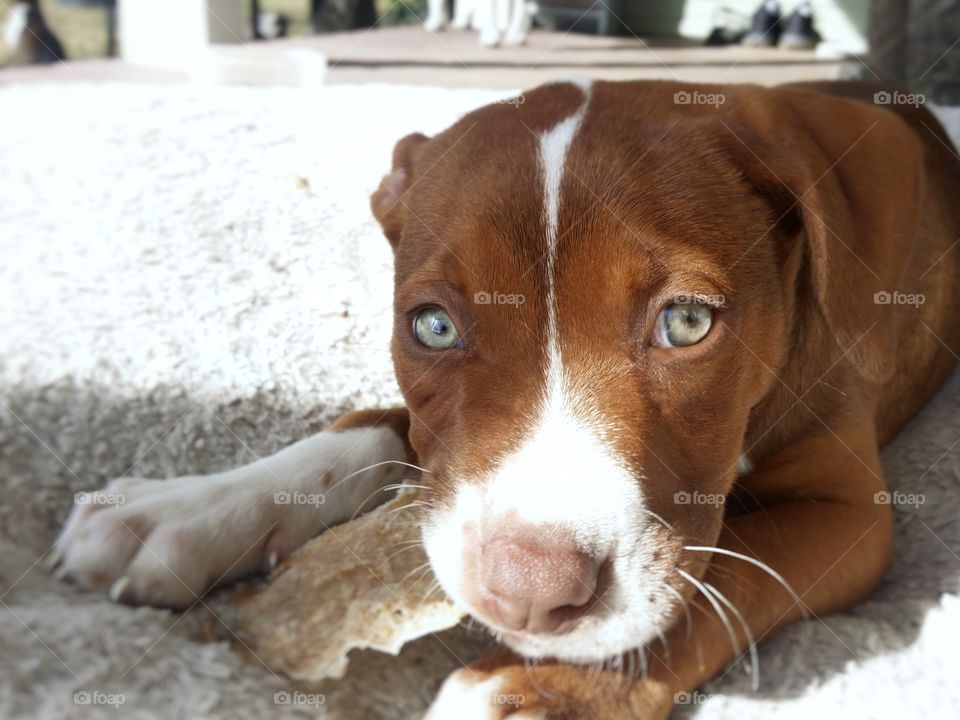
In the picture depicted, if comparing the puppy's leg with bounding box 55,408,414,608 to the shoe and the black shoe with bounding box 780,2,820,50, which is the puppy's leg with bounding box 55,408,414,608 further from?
the shoe

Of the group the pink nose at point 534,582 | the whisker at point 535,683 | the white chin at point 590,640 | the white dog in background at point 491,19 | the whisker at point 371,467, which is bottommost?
the whisker at point 535,683

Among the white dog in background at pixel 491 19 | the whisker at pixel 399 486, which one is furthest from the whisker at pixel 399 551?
the white dog in background at pixel 491 19

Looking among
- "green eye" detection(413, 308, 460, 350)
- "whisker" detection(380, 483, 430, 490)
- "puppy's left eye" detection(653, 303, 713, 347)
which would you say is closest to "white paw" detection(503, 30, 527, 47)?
"whisker" detection(380, 483, 430, 490)

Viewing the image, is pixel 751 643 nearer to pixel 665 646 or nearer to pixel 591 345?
pixel 665 646

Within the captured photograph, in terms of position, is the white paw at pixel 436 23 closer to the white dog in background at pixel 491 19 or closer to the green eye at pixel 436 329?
the white dog in background at pixel 491 19

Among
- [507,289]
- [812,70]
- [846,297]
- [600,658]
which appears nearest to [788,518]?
[846,297]

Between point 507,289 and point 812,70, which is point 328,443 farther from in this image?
point 812,70

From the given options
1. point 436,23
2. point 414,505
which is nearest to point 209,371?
point 414,505
